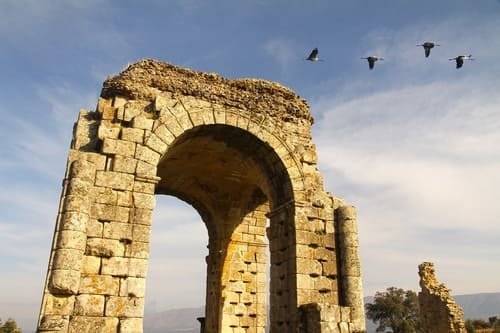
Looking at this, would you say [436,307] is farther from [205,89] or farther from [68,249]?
[68,249]

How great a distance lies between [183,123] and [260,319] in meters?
6.61

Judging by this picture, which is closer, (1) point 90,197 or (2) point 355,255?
(1) point 90,197

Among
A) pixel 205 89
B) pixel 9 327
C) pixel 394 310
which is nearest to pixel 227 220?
pixel 205 89

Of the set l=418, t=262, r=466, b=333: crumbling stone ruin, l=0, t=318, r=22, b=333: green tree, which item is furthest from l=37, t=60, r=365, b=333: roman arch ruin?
l=0, t=318, r=22, b=333: green tree

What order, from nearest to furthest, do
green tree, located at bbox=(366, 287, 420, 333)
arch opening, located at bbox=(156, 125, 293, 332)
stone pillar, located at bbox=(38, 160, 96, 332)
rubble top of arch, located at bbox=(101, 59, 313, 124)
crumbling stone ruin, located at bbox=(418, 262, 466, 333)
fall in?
stone pillar, located at bbox=(38, 160, 96, 332), rubble top of arch, located at bbox=(101, 59, 313, 124), arch opening, located at bbox=(156, 125, 293, 332), crumbling stone ruin, located at bbox=(418, 262, 466, 333), green tree, located at bbox=(366, 287, 420, 333)

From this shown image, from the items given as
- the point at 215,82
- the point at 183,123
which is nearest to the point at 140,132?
the point at 183,123

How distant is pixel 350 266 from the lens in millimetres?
8406

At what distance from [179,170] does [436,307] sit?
36.4 ft

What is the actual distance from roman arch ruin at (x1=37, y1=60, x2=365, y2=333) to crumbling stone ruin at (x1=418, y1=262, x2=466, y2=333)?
850 centimetres

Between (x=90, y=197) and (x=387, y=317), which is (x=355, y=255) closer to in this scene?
(x=90, y=197)

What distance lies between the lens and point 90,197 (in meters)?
6.93

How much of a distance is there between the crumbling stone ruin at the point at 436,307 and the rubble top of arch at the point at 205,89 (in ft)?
32.7

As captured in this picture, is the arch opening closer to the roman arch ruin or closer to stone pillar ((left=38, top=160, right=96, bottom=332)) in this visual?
the roman arch ruin

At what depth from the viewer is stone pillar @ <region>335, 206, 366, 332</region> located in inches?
318
